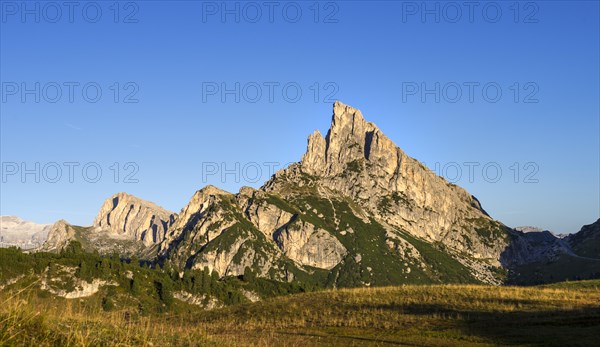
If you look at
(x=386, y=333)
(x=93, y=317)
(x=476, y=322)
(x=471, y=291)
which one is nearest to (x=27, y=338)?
(x=93, y=317)

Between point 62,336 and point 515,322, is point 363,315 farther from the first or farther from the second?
point 62,336

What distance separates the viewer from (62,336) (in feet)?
40.1

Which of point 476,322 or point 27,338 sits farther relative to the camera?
point 476,322

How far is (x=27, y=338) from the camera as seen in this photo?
1145 cm

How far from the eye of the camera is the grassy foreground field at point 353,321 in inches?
523

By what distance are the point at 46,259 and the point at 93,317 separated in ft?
628

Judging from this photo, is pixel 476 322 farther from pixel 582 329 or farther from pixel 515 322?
pixel 582 329

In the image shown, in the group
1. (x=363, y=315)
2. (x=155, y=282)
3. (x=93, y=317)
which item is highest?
(x=93, y=317)

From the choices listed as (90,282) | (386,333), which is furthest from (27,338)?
(90,282)

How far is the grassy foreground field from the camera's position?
1328 centimetres

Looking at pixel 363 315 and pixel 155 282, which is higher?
pixel 363 315

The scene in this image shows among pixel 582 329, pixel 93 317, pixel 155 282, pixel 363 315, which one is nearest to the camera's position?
pixel 93 317

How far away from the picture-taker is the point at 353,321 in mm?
32125

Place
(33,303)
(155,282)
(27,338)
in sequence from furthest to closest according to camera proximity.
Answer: (155,282)
(33,303)
(27,338)
